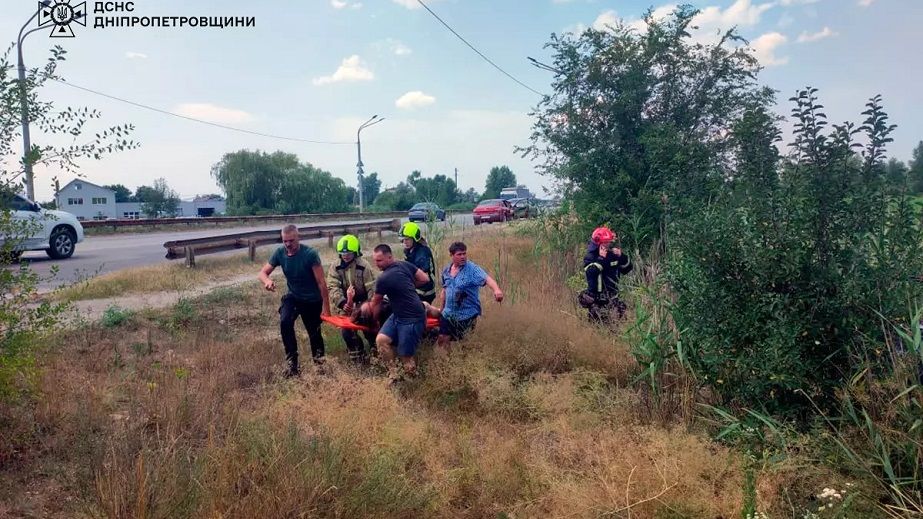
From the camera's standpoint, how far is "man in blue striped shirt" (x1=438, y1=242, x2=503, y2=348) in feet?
19.8

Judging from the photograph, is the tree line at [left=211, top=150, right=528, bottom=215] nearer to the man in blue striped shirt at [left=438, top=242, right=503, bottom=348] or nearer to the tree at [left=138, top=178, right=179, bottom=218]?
the tree at [left=138, top=178, right=179, bottom=218]

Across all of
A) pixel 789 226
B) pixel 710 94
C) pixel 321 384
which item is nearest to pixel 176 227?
pixel 710 94

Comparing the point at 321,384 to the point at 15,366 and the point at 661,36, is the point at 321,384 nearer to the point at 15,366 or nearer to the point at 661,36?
the point at 15,366

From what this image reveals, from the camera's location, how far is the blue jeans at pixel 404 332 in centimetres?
547

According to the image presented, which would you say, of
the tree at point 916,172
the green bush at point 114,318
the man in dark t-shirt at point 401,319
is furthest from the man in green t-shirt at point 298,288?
the tree at point 916,172

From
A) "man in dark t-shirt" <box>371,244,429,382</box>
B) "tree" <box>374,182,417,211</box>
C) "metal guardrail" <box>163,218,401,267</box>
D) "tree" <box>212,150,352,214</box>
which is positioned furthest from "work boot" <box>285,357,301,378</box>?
"tree" <box>212,150,352,214</box>

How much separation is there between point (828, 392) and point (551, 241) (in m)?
6.88

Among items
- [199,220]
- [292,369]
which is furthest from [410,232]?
[199,220]

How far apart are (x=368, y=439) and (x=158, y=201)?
230ft

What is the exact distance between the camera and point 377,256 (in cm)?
568

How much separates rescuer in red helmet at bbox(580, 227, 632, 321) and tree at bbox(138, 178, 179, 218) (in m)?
59.4

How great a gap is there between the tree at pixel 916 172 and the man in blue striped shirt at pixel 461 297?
3.29 meters

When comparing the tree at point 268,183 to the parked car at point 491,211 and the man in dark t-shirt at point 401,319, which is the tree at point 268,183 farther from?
the man in dark t-shirt at point 401,319

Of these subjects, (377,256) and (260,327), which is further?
(260,327)
